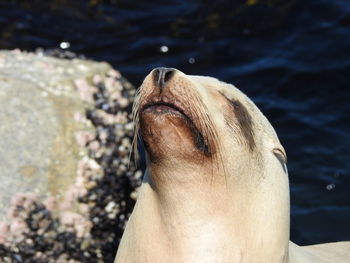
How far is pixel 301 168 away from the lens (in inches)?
351

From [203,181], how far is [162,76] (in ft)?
2.10

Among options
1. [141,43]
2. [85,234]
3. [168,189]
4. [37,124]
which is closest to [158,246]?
[168,189]

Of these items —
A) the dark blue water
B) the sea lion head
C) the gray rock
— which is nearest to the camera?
the sea lion head

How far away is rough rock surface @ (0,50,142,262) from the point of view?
7262 millimetres

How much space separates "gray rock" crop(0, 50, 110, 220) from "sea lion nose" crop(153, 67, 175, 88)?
314 centimetres

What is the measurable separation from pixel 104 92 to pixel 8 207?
2384 mm

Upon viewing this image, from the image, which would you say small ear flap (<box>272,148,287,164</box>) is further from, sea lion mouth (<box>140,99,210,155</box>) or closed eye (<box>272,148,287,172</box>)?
sea lion mouth (<box>140,99,210,155</box>)

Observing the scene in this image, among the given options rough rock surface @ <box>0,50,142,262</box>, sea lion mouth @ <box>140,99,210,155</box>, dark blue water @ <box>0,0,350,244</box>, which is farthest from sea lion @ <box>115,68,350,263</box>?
dark blue water @ <box>0,0,350,244</box>

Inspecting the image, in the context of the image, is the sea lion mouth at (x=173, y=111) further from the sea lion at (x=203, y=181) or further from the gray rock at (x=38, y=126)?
the gray rock at (x=38, y=126)

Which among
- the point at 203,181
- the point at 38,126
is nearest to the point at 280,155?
the point at 203,181

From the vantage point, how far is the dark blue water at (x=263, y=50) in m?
8.86

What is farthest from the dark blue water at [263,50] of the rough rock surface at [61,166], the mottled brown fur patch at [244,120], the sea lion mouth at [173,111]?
the sea lion mouth at [173,111]

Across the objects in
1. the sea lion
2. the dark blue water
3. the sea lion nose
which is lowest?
the sea lion

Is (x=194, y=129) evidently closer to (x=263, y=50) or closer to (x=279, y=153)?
(x=279, y=153)
